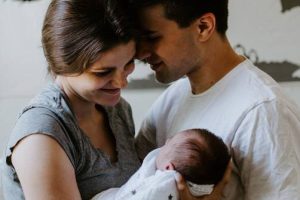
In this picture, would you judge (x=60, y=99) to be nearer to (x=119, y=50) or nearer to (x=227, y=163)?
(x=119, y=50)

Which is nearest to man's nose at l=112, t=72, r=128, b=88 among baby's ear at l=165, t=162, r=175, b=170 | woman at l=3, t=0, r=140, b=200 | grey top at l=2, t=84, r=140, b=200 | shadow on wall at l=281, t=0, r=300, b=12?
woman at l=3, t=0, r=140, b=200

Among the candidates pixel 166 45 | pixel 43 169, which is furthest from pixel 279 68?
pixel 43 169

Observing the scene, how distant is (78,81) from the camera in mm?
1145

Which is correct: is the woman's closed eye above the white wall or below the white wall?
above

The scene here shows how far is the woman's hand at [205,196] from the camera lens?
1110mm

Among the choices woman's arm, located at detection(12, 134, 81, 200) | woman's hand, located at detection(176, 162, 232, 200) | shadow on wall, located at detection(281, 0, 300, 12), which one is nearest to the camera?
woman's arm, located at detection(12, 134, 81, 200)

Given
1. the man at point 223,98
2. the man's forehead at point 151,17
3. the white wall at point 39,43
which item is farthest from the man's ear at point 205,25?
A: the white wall at point 39,43

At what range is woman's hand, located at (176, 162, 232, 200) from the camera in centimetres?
111

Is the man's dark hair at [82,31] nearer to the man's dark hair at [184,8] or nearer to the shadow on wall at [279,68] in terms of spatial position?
the man's dark hair at [184,8]

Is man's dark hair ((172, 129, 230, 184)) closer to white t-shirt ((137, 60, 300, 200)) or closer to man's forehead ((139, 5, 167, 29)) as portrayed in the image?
white t-shirt ((137, 60, 300, 200))

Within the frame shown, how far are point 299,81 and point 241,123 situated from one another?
108 centimetres

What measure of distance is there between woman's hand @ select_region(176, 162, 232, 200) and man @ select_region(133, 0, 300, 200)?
0.04m

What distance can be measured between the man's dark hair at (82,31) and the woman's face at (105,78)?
2 cm

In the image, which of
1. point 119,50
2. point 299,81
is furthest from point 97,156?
point 299,81
